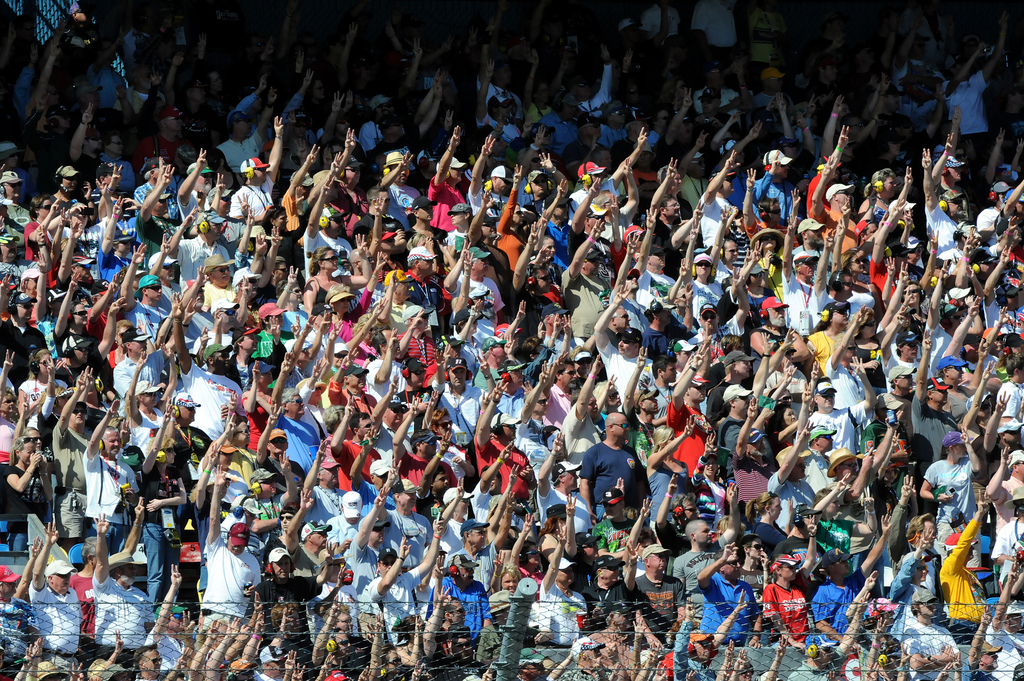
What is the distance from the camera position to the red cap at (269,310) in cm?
1712

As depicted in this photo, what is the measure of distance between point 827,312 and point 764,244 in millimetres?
1123

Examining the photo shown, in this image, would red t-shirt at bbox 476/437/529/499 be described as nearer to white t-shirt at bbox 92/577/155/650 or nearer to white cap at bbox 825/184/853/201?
white t-shirt at bbox 92/577/155/650

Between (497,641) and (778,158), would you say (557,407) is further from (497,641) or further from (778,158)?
(778,158)

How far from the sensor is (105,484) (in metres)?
15.1

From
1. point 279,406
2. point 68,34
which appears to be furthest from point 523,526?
point 68,34

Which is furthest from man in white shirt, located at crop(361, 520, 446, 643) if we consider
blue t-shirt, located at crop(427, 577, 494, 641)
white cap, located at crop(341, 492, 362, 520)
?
white cap, located at crop(341, 492, 362, 520)

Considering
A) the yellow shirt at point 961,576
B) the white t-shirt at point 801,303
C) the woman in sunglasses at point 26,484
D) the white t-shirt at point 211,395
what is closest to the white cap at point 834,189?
the white t-shirt at point 801,303

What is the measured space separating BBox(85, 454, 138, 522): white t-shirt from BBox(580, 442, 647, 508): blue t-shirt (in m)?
3.76

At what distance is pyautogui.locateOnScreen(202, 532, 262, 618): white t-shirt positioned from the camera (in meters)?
14.3

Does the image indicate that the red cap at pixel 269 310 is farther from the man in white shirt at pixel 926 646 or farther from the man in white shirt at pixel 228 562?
the man in white shirt at pixel 926 646

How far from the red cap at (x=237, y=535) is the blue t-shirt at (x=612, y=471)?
3020mm

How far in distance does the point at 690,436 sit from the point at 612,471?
38.7 inches

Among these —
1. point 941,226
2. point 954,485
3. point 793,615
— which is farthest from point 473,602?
point 941,226

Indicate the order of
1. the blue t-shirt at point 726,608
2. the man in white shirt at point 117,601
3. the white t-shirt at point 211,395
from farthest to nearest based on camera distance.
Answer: the white t-shirt at point 211,395
the blue t-shirt at point 726,608
the man in white shirt at point 117,601
